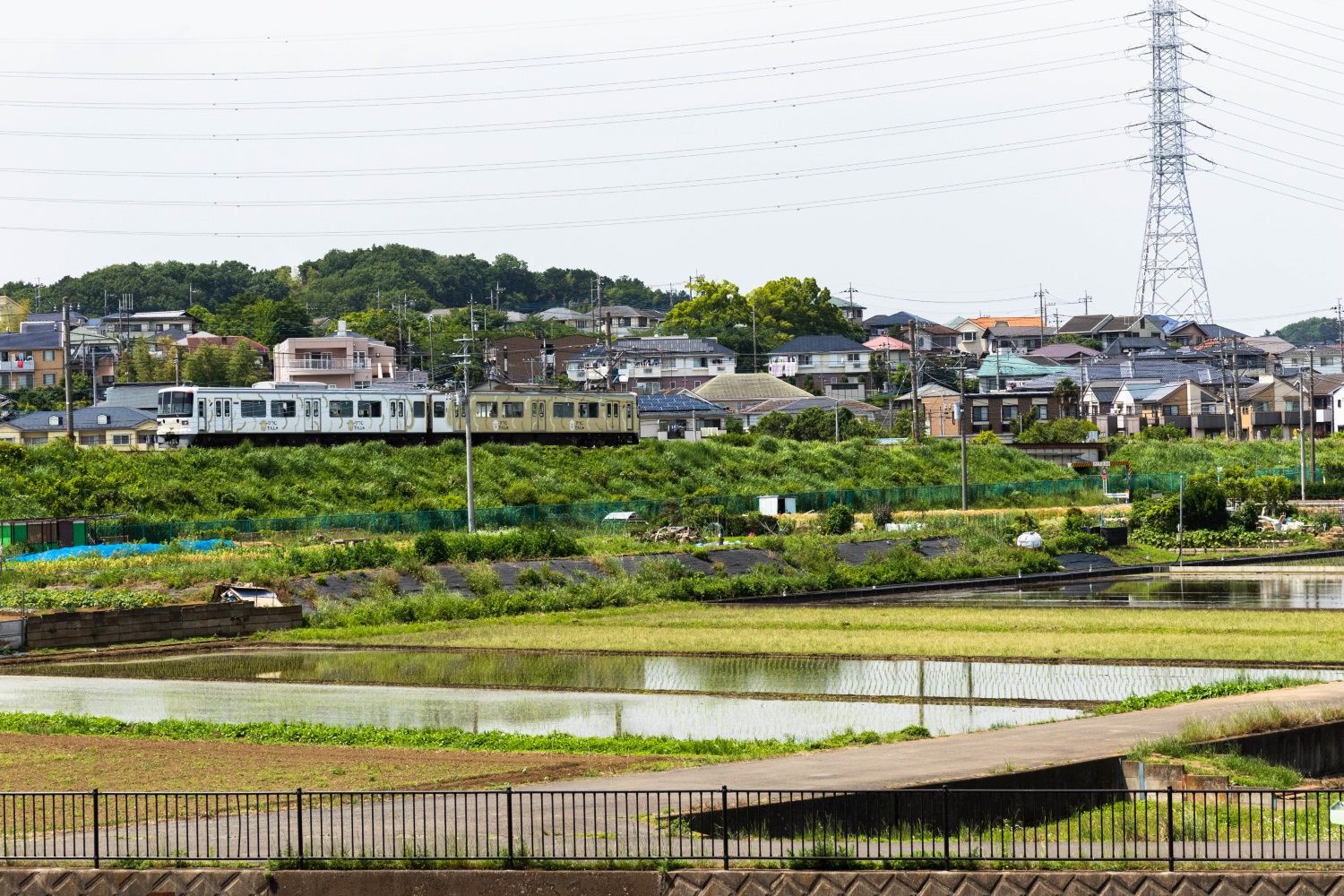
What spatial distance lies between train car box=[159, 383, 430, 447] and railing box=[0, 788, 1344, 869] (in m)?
44.8

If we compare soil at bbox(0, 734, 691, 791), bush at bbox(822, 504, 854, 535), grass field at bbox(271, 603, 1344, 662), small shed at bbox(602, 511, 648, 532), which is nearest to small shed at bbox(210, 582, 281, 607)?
grass field at bbox(271, 603, 1344, 662)

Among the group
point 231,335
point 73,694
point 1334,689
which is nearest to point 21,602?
point 73,694

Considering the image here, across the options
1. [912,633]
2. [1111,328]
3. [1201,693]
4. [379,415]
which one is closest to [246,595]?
[912,633]

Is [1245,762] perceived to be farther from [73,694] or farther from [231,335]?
[231,335]

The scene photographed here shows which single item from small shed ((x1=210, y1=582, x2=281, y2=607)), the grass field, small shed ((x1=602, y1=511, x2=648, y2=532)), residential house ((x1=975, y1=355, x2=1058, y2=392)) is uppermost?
residential house ((x1=975, y1=355, x2=1058, y2=392))

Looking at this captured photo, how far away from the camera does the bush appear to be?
54.9 meters

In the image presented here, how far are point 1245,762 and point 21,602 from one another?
27579 mm

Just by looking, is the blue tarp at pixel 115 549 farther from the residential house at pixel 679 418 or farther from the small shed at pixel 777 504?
the residential house at pixel 679 418

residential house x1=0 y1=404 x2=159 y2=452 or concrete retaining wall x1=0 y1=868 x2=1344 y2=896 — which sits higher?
residential house x1=0 y1=404 x2=159 y2=452

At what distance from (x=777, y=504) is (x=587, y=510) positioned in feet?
28.7

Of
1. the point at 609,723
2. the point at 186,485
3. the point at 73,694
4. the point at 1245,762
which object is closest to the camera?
the point at 1245,762

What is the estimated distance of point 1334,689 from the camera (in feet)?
73.4

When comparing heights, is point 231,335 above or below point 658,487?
above

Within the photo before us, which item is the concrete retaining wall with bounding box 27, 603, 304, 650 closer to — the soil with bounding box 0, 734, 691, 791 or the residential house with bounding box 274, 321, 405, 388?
the soil with bounding box 0, 734, 691, 791
